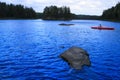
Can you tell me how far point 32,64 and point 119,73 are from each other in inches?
328

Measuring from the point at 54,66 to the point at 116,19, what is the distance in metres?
187

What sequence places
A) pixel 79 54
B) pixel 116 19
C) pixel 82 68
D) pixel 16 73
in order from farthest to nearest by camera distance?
pixel 116 19
pixel 79 54
pixel 82 68
pixel 16 73

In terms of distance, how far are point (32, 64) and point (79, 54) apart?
474cm

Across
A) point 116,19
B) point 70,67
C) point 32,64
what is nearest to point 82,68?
point 70,67

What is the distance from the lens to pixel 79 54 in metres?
21.4

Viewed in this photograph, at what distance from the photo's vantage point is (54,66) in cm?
2091

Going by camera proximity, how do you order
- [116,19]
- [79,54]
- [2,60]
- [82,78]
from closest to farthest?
1. [82,78]
2. [79,54]
3. [2,60]
4. [116,19]

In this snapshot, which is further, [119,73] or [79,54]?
[79,54]

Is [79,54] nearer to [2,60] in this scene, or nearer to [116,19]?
[2,60]

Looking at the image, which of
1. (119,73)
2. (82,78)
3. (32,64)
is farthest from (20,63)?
(119,73)

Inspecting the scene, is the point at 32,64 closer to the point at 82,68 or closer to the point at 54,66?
the point at 54,66

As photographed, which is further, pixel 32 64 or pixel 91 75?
pixel 32 64

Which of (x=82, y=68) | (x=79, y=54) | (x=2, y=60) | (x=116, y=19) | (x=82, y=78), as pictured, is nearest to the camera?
(x=82, y=78)

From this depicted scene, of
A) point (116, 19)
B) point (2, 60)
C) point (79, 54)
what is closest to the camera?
point (79, 54)
